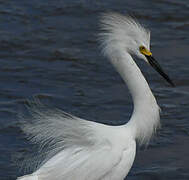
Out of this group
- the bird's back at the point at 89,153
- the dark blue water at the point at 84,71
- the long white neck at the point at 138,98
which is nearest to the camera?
the bird's back at the point at 89,153

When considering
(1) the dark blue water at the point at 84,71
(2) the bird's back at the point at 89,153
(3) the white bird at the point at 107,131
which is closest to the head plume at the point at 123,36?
(3) the white bird at the point at 107,131

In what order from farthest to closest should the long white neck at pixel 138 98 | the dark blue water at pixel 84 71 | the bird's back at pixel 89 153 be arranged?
1. the dark blue water at pixel 84 71
2. the long white neck at pixel 138 98
3. the bird's back at pixel 89 153

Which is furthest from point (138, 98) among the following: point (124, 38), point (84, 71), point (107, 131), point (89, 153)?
point (84, 71)

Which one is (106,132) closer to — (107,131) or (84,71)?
(107,131)

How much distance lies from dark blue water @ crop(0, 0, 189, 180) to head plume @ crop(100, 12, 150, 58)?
1408 millimetres

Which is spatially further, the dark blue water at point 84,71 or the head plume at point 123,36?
the dark blue water at point 84,71

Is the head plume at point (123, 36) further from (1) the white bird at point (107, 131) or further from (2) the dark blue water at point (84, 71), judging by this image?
(2) the dark blue water at point (84, 71)

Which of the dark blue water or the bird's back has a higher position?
the bird's back

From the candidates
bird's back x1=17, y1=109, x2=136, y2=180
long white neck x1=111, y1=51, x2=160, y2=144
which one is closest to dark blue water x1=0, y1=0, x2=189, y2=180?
long white neck x1=111, y1=51, x2=160, y2=144

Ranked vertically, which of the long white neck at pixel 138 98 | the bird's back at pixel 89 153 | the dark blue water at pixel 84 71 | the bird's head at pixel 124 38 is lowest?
the dark blue water at pixel 84 71

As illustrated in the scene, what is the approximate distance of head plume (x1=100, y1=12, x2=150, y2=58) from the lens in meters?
5.63

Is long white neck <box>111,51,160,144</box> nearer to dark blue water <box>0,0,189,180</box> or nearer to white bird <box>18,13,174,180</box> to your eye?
white bird <box>18,13,174,180</box>

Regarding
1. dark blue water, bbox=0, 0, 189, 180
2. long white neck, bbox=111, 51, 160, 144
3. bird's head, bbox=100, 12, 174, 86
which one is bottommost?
dark blue water, bbox=0, 0, 189, 180

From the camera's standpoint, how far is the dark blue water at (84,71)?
267 inches
